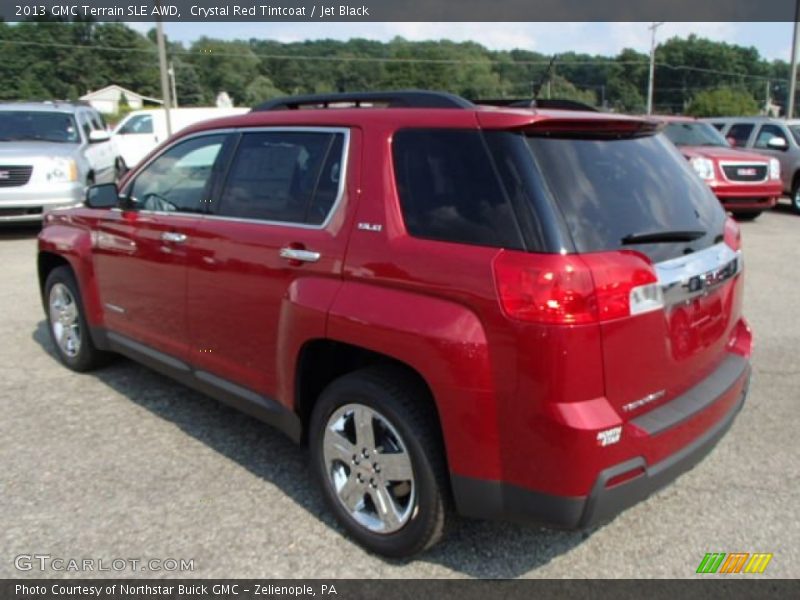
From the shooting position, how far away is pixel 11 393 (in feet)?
15.3

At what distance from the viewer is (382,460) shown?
2.82 m

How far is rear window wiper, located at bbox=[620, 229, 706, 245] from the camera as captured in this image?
2.50m

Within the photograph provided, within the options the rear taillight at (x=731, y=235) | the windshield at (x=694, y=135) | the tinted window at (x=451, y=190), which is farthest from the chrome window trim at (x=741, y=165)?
the tinted window at (x=451, y=190)

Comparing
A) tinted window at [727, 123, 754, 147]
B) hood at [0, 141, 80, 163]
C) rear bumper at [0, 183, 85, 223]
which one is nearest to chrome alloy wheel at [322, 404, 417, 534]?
rear bumper at [0, 183, 85, 223]

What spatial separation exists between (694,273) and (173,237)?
261 centimetres

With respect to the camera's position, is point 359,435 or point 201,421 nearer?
point 359,435

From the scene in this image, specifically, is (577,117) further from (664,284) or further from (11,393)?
(11,393)

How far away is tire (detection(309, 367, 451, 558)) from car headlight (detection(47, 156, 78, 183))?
9.17 meters

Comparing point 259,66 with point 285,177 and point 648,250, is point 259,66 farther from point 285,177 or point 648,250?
point 648,250

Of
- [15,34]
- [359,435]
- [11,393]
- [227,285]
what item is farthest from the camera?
[15,34]

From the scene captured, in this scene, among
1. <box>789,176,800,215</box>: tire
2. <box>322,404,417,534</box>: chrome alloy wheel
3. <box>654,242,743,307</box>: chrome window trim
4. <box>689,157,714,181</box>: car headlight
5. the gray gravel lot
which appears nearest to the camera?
<box>654,242,743,307</box>: chrome window trim

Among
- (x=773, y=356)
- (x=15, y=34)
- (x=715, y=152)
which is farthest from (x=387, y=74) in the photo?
(x=773, y=356)

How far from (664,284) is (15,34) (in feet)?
260

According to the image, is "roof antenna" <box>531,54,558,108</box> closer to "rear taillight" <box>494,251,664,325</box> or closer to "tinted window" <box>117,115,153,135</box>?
"rear taillight" <box>494,251,664,325</box>
